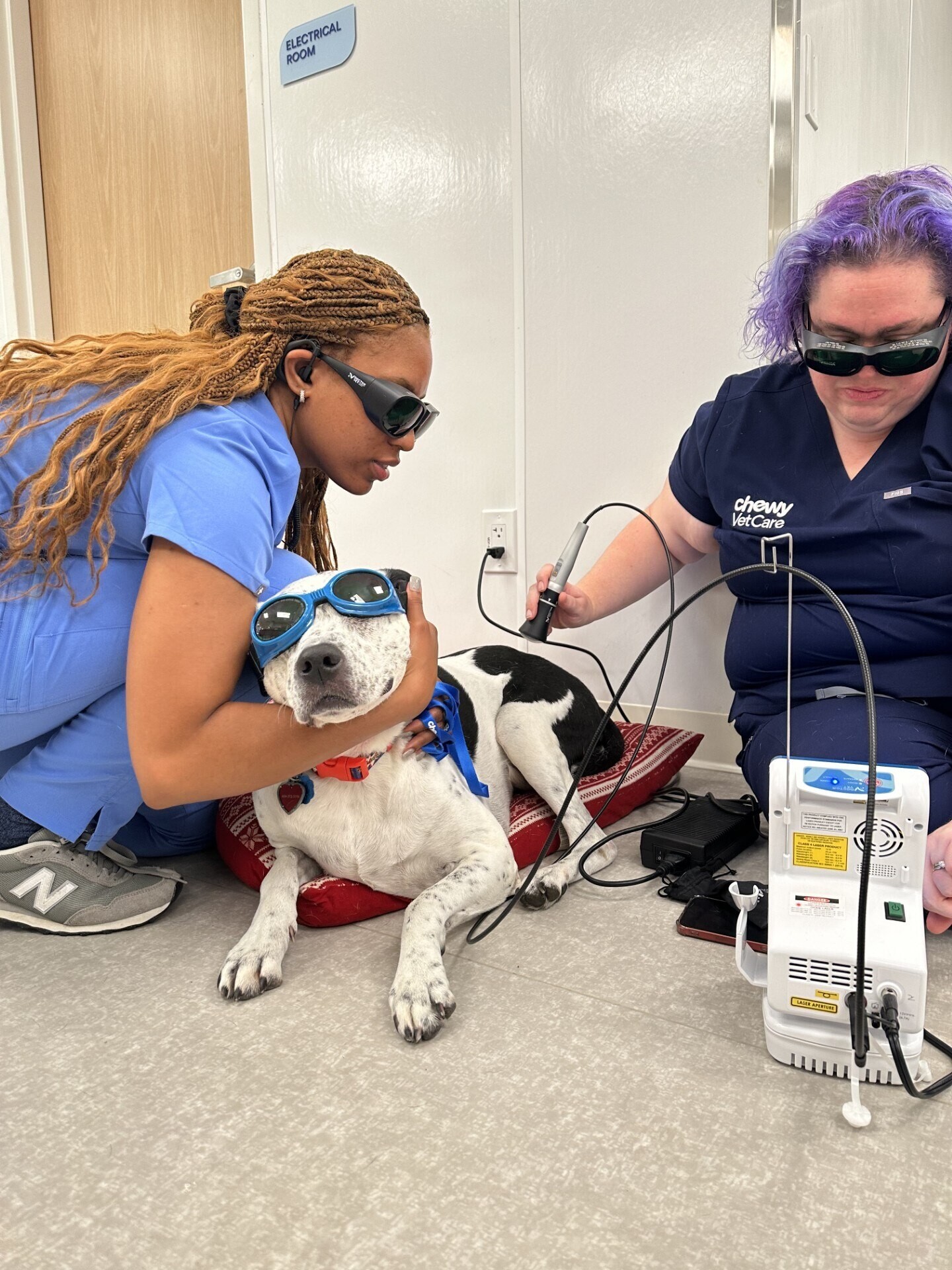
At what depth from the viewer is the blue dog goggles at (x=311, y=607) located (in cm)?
133

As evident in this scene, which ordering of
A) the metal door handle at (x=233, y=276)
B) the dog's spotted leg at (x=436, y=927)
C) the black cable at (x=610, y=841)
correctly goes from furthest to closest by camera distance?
the metal door handle at (x=233, y=276), the black cable at (x=610, y=841), the dog's spotted leg at (x=436, y=927)

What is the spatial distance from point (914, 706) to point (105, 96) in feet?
14.5

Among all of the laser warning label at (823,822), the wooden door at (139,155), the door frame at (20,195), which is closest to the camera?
the laser warning label at (823,822)

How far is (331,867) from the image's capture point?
1.68 m

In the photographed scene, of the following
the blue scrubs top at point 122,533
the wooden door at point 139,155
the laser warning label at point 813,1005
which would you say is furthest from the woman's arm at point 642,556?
the wooden door at point 139,155

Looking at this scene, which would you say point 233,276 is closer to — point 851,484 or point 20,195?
point 20,195

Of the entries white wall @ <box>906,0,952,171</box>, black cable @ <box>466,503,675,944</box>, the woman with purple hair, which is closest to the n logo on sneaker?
black cable @ <box>466,503,675,944</box>

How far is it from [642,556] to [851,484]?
0.61 meters

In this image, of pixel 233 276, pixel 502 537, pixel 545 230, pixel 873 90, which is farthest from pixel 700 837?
pixel 233 276

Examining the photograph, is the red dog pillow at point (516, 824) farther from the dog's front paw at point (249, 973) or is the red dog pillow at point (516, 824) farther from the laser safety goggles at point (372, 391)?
the laser safety goggles at point (372, 391)

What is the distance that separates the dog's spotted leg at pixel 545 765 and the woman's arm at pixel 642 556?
0.78 ft

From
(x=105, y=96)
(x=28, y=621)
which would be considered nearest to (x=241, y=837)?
(x=28, y=621)

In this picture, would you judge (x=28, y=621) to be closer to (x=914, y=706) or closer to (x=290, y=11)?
(x=914, y=706)

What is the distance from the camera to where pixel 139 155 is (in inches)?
161
